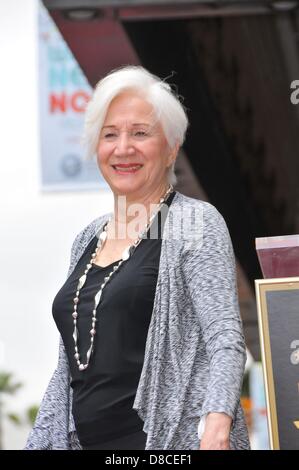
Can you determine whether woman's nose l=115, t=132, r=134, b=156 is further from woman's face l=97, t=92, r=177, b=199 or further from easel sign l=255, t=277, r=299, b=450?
A: easel sign l=255, t=277, r=299, b=450

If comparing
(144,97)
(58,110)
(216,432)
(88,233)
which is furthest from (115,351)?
(58,110)

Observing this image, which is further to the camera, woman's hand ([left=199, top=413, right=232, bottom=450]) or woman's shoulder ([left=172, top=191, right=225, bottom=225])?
woman's shoulder ([left=172, top=191, right=225, bottom=225])

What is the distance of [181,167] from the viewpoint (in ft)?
33.2

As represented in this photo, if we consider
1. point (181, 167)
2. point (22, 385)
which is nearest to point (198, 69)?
point (181, 167)

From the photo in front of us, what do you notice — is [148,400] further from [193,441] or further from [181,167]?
[181,167]

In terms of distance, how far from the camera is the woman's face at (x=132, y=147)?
3.26m

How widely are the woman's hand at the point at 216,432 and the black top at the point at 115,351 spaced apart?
28 cm

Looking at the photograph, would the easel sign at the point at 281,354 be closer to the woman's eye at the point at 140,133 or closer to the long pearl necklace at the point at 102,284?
the long pearl necklace at the point at 102,284

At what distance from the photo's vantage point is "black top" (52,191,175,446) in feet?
9.72

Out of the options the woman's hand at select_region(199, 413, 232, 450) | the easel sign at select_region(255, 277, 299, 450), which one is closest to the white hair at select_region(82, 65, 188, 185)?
the easel sign at select_region(255, 277, 299, 450)

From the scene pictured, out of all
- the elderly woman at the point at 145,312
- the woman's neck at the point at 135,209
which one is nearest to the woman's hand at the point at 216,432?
the elderly woman at the point at 145,312

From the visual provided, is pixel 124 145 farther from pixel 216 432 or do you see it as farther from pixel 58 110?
pixel 58 110

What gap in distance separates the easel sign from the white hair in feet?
1.79

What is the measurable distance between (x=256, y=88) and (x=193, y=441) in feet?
23.2
